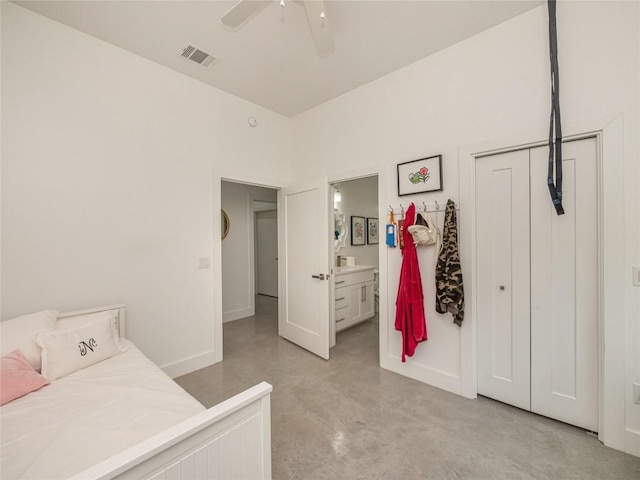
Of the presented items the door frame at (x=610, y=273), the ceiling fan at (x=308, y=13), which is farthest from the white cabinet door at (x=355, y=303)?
the ceiling fan at (x=308, y=13)

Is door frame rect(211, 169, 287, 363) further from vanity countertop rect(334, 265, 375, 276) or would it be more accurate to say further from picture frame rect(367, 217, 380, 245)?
picture frame rect(367, 217, 380, 245)

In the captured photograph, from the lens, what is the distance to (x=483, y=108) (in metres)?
2.11

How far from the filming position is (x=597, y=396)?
1.74m

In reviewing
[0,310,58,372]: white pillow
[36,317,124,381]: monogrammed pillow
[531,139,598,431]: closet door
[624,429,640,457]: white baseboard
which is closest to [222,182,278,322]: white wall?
[36,317,124,381]: monogrammed pillow

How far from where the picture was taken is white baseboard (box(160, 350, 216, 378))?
2.56 m

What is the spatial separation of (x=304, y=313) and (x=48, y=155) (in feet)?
8.63

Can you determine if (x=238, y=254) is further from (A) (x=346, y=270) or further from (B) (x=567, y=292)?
(B) (x=567, y=292)

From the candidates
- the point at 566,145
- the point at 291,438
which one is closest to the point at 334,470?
the point at 291,438

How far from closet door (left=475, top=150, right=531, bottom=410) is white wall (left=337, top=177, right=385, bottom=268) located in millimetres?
2391

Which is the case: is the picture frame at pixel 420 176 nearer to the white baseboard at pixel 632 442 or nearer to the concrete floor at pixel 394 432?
the concrete floor at pixel 394 432

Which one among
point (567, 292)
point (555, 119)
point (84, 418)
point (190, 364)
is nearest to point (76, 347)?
point (84, 418)

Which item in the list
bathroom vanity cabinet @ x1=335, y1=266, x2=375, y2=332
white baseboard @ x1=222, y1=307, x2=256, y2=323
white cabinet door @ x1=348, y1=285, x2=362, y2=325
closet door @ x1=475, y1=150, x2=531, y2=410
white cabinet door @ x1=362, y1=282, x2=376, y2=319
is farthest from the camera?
white baseboard @ x1=222, y1=307, x2=256, y2=323

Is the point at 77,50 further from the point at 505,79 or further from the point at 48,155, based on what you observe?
the point at 505,79

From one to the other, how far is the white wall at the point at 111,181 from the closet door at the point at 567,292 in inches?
112
